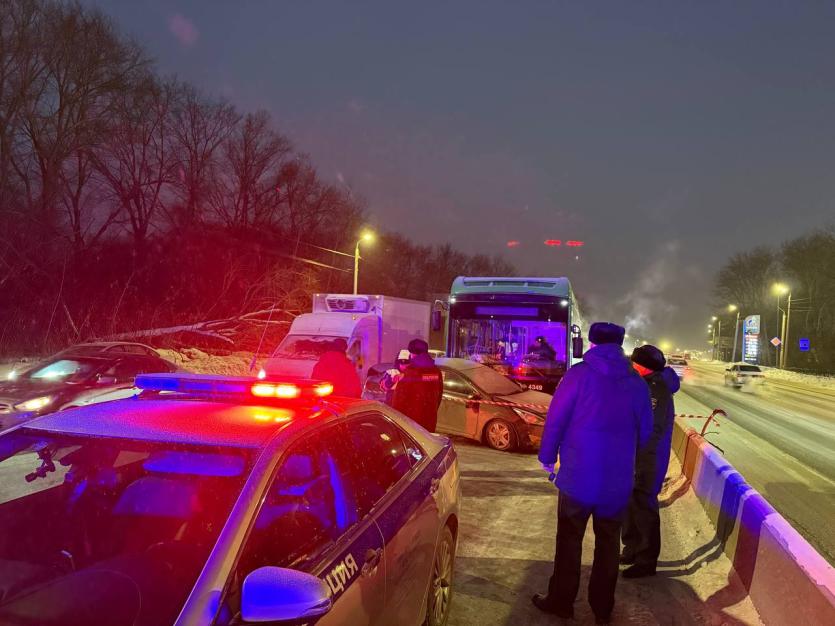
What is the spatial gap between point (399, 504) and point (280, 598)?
125 cm

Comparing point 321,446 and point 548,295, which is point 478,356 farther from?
point 321,446

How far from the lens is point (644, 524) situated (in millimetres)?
4480

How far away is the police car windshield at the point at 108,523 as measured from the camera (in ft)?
6.16

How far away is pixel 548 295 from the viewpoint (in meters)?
12.9

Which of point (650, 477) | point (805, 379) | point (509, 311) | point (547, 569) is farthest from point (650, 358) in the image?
point (805, 379)

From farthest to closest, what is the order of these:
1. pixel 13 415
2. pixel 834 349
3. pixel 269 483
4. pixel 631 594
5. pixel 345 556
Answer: pixel 834 349
pixel 13 415
pixel 631 594
pixel 345 556
pixel 269 483

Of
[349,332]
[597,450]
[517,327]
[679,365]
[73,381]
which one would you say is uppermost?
[517,327]

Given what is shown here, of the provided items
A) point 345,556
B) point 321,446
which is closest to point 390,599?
point 345,556

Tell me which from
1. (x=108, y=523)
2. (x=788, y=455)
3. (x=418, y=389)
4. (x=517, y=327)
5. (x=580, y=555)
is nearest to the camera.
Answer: (x=108, y=523)

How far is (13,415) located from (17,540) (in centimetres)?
620

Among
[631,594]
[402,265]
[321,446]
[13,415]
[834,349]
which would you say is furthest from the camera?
[402,265]

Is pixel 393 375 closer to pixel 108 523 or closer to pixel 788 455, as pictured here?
pixel 108 523

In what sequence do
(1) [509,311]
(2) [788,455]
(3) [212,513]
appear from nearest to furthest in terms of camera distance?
(3) [212,513] < (2) [788,455] < (1) [509,311]

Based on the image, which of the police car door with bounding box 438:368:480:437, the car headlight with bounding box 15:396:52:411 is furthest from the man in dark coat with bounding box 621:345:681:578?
the car headlight with bounding box 15:396:52:411
